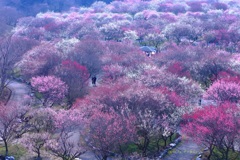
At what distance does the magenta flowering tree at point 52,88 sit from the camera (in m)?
30.2

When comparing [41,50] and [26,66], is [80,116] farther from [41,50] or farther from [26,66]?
[41,50]

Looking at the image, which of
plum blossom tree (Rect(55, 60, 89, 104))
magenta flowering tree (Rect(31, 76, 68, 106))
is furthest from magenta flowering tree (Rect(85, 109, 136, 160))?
plum blossom tree (Rect(55, 60, 89, 104))

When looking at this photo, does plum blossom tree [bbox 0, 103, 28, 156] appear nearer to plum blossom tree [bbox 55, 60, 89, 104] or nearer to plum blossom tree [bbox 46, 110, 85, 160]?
plum blossom tree [bbox 46, 110, 85, 160]

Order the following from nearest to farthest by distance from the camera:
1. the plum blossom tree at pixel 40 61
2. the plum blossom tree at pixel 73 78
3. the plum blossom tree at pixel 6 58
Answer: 1. the plum blossom tree at pixel 73 78
2. the plum blossom tree at pixel 6 58
3. the plum blossom tree at pixel 40 61

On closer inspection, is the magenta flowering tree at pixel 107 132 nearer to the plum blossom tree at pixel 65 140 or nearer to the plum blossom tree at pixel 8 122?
the plum blossom tree at pixel 65 140

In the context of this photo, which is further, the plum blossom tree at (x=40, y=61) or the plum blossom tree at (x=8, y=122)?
the plum blossom tree at (x=40, y=61)

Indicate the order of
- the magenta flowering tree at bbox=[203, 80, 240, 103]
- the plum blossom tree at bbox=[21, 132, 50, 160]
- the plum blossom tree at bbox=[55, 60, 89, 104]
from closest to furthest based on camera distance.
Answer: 1. the plum blossom tree at bbox=[21, 132, 50, 160]
2. the magenta flowering tree at bbox=[203, 80, 240, 103]
3. the plum blossom tree at bbox=[55, 60, 89, 104]

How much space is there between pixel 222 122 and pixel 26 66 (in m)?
23.9

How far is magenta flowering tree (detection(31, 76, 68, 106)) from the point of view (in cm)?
3023

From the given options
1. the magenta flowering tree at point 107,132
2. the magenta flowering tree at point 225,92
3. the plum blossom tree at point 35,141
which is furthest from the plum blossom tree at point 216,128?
the plum blossom tree at point 35,141

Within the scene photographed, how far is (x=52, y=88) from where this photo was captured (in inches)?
1192

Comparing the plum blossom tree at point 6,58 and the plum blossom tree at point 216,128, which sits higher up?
the plum blossom tree at point 6,58

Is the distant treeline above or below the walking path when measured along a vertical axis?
above

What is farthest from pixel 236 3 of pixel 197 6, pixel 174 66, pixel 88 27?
pixel 174 66
